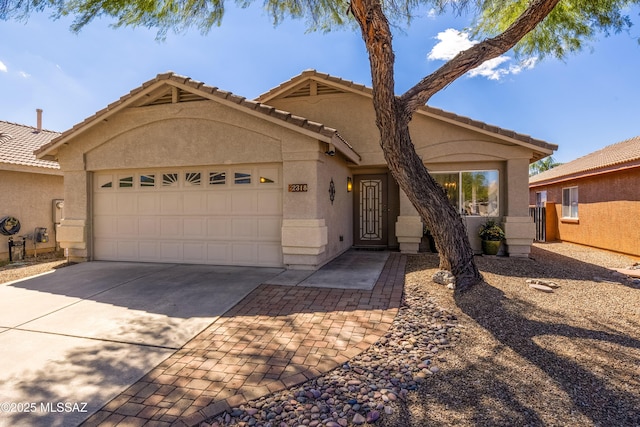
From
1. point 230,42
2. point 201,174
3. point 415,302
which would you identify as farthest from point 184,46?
point 415,302

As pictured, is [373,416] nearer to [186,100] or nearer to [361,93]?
[186,100]

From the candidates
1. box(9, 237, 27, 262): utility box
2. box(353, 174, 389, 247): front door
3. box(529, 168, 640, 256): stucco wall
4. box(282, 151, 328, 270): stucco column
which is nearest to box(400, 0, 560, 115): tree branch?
box(282, 151, 328, 270): stucco column

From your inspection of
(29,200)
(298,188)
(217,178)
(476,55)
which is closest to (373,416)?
(298,188)

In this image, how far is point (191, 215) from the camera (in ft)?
28.0

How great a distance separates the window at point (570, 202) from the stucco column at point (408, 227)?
8.82 meters

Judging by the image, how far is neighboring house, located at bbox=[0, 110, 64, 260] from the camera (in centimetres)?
1053

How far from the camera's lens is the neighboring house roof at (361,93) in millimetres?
9344

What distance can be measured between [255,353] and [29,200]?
1178cm

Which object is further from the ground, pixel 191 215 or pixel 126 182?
pixel 126 182

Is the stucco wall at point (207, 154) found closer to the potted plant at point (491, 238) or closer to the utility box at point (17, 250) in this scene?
the utility box at point (17, 250)

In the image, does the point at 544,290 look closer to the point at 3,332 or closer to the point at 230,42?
the point at 3,332

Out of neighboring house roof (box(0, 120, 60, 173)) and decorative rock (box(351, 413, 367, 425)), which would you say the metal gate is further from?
neighboring house roof (box(0, 120, 60, 173))

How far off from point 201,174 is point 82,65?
5046mm

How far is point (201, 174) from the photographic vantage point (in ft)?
27.9
